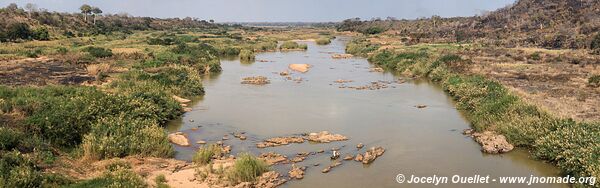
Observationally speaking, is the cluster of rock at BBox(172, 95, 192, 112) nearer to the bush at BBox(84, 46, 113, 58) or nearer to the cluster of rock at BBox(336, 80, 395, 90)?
the cluster of rock at BBox(336, 80, 395, 90)

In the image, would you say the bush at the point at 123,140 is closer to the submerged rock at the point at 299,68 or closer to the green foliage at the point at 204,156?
the green foliage at the point at 204,156

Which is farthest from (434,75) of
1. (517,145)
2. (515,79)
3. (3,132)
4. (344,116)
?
(3,132)

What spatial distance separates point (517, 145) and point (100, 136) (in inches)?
561

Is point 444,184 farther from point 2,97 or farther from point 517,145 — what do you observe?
point 2,97

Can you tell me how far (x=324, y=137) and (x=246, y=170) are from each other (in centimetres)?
577

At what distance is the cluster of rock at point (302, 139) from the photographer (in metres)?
18.2

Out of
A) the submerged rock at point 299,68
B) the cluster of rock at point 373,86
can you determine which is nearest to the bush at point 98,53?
the submerged rock at point 299,68

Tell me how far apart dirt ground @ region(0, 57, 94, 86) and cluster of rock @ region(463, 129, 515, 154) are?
21973 millimetres

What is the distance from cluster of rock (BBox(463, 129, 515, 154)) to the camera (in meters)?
17.0

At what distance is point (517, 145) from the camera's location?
685 inches

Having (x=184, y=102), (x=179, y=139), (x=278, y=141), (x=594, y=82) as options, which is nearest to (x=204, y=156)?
(x=179, y=139)

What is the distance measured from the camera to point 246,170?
13.7 meters

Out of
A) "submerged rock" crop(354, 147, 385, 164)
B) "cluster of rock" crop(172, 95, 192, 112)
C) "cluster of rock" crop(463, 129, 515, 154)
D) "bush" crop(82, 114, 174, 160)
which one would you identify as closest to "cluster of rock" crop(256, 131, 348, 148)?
"submerged rock" crop(354, 147, 385, 164)

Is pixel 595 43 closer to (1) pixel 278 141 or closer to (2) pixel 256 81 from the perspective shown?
(2) pixel 256 81
